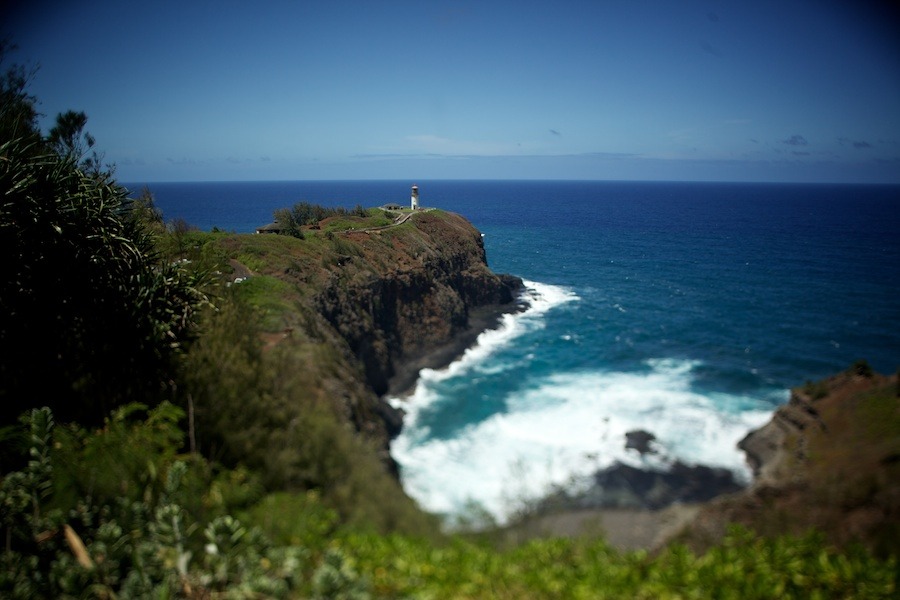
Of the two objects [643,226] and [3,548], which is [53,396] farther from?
[643,226]

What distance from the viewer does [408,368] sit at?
36.2m

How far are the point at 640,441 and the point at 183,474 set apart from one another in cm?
2341

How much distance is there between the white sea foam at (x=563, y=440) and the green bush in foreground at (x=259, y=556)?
10702 millimetres

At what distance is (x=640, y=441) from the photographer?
25422 millimetres

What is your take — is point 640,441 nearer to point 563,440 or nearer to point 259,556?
point 563,440

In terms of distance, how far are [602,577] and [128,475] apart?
9.12 m

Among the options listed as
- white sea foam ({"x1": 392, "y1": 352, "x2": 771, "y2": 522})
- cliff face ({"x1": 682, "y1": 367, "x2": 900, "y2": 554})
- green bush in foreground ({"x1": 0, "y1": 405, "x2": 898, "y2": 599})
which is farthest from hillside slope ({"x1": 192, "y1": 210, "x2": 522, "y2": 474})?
cliff face ({"x1": 682, "y1": 367, "x2": 900, "y2": 554})

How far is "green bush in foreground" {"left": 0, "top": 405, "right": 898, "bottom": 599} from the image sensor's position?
20.9 feet

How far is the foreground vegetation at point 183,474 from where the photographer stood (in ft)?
22.3

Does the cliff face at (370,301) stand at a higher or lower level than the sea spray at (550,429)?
higher

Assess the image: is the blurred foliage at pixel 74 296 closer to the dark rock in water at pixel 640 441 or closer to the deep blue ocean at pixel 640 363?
the deep blue ocean at pixel 640 363

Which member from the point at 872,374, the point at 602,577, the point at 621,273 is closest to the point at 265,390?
the point at 602,577

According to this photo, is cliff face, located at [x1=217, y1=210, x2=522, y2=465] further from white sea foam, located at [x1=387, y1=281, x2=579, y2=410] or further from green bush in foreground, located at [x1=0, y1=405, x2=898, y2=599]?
green bush in foreground, located at [x1=0, y1=405, x2=898, y2=599]

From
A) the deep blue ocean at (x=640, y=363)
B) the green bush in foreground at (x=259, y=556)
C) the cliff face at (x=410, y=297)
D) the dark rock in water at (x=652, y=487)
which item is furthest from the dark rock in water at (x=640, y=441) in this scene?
the cliff face at (x=410, y=297)
